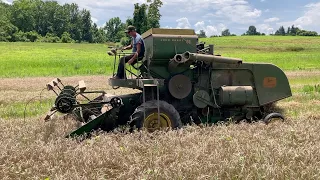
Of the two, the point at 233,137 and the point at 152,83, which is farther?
the point at 152,83

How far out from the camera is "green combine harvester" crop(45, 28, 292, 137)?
7.24 meters

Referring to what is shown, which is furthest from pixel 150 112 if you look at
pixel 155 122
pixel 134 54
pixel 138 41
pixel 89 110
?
pixel 138 41

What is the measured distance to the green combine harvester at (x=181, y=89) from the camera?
724cm

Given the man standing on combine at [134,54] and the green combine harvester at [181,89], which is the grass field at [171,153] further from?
the man standing on combine at [134,54]

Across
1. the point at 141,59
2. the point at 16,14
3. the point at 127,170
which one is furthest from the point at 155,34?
A: the point at 16,14

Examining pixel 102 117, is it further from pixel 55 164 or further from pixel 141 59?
pixel 55 164

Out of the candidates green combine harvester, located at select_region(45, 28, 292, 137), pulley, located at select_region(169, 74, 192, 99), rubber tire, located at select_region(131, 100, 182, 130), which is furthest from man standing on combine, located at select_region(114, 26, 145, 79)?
rubber tire, located at select_region(131, 100, 182, 130)

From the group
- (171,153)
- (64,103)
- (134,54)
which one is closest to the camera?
(171,153)

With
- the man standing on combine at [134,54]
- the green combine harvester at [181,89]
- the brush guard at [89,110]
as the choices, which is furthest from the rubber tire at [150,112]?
the man standing on combine at [134,54]

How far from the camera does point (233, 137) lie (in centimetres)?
617

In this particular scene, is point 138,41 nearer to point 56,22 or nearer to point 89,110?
point 89,110

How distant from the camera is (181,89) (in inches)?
308

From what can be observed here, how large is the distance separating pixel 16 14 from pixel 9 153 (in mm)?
117690

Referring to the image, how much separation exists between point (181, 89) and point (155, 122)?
1.11 meters
